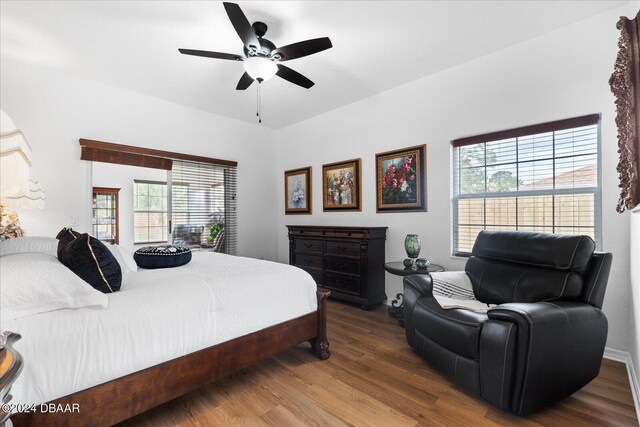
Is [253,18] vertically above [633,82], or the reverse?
[253,18]

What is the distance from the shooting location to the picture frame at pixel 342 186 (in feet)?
14.0

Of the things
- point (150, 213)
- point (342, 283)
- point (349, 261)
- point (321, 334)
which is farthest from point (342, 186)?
point (150, 213)

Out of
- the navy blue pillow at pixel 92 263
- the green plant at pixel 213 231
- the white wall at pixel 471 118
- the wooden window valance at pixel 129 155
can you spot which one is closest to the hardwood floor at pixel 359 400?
the navy blue pillow at pixel 92 263

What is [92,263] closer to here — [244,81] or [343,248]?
[244,81]

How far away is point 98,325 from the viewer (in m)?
1.38

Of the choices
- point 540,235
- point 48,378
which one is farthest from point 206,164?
point 540,235

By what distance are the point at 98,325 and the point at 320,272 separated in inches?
117

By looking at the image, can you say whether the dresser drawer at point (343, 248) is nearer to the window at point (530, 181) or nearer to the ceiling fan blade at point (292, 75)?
the window at point (530, 181)

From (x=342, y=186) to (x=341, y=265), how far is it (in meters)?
1.22

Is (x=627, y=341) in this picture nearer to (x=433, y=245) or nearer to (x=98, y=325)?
(x=433, y=245)

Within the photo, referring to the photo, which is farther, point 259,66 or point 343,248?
point 343,248

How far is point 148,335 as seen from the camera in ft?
5.01

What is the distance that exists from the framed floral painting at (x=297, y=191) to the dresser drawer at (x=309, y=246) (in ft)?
2.38

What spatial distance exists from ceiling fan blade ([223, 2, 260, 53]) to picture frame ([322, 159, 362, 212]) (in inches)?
88.5
